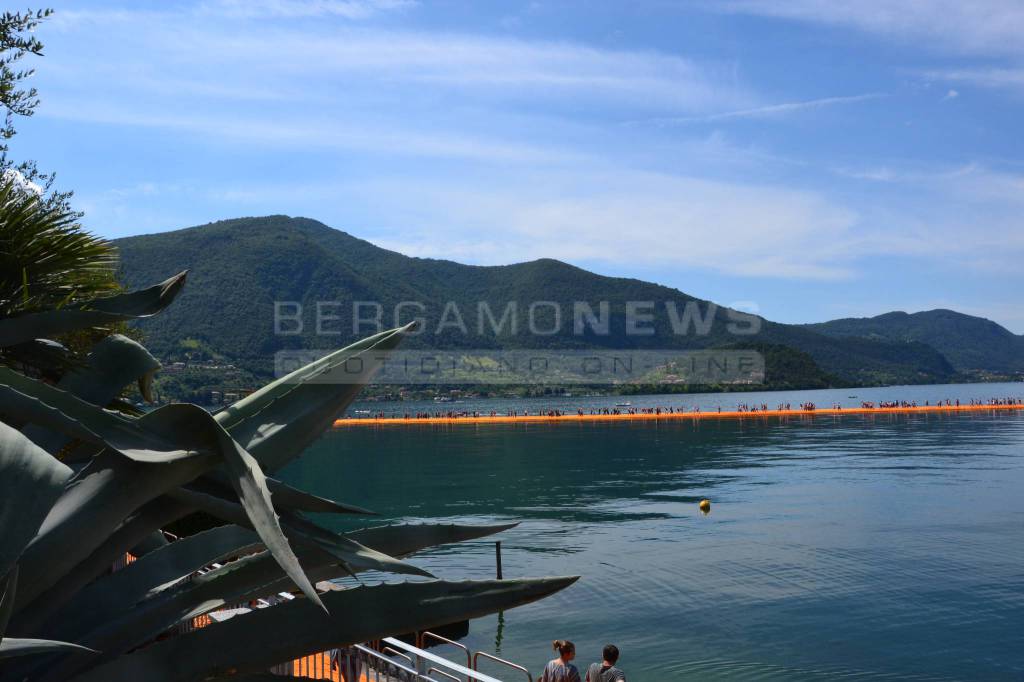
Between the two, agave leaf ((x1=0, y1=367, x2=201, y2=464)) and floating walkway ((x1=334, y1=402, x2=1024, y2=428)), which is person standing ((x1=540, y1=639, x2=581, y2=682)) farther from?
floating walkway ((x1=334, y1=402, x2=1024, y2=428))

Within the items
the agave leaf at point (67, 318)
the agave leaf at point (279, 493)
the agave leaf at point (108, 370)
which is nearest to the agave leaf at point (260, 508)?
the agave leaf at point (279, 493)

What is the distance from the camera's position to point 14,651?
208 centimetres

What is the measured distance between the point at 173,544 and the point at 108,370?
0.70 metres

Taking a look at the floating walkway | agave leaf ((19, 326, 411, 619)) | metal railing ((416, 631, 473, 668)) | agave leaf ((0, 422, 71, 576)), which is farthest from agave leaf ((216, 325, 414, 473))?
the floating walkway

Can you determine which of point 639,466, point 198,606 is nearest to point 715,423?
point 639,466

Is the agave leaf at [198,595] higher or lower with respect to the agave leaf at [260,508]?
lower

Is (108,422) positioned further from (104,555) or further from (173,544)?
(173,544)

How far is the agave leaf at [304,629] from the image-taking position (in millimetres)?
2656

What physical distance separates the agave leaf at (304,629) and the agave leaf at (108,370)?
102cm

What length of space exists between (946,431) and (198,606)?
112860mm

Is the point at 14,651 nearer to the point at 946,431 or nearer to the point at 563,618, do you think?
the point at 563,618

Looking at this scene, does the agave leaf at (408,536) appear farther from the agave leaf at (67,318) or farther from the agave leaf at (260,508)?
the agave leaf at (67,318)

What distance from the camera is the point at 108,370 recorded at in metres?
3.33

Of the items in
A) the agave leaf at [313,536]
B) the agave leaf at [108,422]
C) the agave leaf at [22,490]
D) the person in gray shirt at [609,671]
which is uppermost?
the agave leaf at [108,422]
